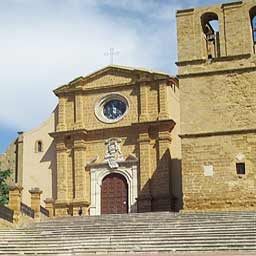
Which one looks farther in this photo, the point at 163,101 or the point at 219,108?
the point at 163,101

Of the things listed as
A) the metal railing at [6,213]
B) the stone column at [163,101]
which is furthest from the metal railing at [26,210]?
the stone column at [163,101]

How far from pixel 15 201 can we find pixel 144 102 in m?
9.49

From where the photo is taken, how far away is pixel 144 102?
101ft

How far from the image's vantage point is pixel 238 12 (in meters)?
25.8

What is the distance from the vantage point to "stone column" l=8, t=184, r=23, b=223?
76.6ft

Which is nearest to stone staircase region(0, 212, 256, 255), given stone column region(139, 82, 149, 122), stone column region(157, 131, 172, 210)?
stone column region(157, 131, 172, 210)

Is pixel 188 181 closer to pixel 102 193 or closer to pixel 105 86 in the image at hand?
pixel 102 193

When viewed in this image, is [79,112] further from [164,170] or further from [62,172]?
[164,170]

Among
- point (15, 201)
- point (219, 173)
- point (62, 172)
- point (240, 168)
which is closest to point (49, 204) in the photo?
point (62, 172)

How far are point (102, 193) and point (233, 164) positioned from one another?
8.62m

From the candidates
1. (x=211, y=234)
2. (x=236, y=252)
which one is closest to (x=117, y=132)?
(x=211, y=234)

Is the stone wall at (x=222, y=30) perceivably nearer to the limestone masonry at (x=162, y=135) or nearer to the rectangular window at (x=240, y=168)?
the limestone masonry at (x=162, y=135)

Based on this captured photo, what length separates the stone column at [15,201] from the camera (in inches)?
919

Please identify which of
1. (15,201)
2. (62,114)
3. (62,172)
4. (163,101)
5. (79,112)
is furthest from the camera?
(62,114)
